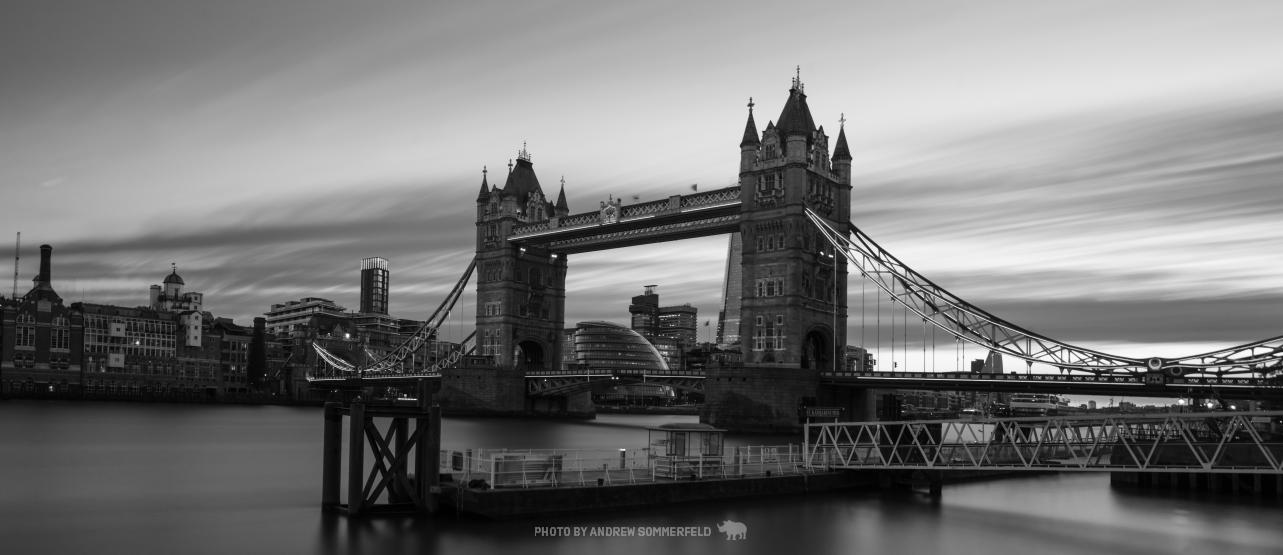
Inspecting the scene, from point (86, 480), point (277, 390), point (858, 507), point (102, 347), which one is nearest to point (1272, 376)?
point (858, 507)

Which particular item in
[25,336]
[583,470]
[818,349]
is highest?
[25,336]

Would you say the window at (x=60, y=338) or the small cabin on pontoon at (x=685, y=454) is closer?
the small cabin on pontoon at (x=685, y=454)

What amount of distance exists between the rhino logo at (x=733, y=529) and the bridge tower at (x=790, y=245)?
185 feet

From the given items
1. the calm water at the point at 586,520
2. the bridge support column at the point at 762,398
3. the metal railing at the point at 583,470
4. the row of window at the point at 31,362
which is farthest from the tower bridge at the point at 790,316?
the row of window at the point at 31,362

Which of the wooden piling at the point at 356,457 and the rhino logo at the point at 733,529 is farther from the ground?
the wooden piling at the point at 356,457

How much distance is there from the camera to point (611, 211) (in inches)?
4163

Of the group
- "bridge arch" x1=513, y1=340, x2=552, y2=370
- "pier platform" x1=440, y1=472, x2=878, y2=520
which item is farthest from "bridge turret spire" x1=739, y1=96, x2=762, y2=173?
"pier platform" x1=440, y1=472, x2=878, y2=520

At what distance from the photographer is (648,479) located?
36.9 metres

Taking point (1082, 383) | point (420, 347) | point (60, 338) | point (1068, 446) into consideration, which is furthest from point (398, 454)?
point (60, 338)

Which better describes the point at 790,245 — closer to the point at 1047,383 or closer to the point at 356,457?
the point at 1047,383

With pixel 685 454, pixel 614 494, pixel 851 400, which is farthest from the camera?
pixel 851 400

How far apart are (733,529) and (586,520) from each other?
179 inches

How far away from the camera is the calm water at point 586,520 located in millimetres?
30906

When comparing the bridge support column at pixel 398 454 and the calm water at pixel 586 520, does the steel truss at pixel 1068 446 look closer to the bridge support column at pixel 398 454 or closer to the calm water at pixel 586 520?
the calm water at pixel 586 520
